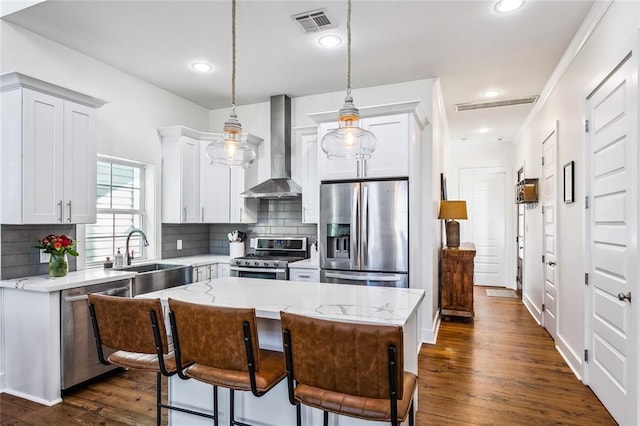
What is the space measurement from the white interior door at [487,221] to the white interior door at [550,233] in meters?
2.83

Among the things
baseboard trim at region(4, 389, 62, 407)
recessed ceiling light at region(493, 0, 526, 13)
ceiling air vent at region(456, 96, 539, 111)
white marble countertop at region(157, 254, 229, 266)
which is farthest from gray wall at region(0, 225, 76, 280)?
ceiling air vent at region(456, 96, 539, 111)

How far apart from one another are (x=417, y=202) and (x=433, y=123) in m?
0.97

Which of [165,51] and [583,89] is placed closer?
[583,89]

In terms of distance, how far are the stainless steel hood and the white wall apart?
9.25 feet

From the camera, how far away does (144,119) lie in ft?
13.6

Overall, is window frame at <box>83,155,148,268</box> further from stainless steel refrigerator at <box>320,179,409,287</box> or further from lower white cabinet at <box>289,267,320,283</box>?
stainless steel refrigerator at <box>320,179,409,287</box>

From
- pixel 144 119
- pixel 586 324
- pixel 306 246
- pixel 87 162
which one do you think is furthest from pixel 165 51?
pixel 586 324

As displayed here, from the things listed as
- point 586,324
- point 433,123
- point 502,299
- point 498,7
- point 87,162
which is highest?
point 498,7

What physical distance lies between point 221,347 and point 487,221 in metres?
6.92

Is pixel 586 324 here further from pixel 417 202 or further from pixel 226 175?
pixel 226 175

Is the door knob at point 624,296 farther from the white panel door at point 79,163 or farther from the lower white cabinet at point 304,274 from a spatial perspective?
the white panel door at point 79,163

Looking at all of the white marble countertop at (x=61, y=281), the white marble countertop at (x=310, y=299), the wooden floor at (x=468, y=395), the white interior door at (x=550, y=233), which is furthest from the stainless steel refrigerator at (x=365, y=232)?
the white marble countertop at (x=61, y=281)

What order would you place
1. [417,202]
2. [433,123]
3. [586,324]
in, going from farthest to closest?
[433,123]
[417,202]
[586,324]

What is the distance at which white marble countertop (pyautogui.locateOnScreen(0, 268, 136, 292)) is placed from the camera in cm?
261
